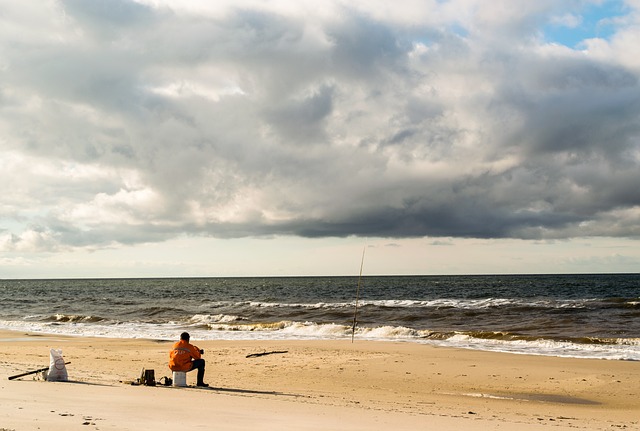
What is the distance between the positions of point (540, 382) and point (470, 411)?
14.3ft

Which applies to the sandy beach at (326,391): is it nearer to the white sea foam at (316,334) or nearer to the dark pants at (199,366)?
the dark pants at (199,366)

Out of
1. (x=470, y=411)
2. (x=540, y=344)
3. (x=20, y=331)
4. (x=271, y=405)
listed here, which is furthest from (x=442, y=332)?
(x=20, y=331)

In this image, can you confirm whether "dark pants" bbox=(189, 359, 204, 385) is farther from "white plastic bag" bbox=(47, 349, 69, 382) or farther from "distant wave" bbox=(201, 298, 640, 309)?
"distant wave" bbox=(201, 298, 640, 309)

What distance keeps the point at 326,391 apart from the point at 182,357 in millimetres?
2917

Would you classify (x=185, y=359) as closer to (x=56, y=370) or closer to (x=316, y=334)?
(x=56, y=370)

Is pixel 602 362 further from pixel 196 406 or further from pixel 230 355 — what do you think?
pixel 196 406

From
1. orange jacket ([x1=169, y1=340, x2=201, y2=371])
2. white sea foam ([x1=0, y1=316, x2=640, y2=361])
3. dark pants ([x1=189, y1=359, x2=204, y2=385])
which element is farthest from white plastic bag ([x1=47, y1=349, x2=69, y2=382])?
white sea foam ([x1=0, y1=316, x2=640, y2=361])

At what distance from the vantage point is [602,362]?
A: 1631 centimetres

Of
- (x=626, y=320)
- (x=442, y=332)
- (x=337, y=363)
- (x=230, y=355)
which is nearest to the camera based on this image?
(x=337, y=363)

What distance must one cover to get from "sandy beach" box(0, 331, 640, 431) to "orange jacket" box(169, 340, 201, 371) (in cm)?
47

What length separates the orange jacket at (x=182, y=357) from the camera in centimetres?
1118

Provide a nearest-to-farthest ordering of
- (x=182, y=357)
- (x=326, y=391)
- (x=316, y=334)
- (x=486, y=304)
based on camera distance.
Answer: (x=182, y=357)
(x=326, y=391)
(x=316, y=334)
(x=486, y=304)

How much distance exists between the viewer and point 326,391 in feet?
38.2

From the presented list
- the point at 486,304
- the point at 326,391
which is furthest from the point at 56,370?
the point at 486,304
